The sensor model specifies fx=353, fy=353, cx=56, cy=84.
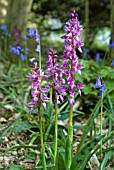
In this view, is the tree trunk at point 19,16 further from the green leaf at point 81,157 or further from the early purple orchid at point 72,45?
the early purple orchid at point 72,45

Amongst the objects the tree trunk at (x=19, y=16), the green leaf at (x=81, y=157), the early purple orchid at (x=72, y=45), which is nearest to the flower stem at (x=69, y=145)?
the green leaf at (x=81, y=157)

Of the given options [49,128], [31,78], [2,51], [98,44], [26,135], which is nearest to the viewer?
[31,78]

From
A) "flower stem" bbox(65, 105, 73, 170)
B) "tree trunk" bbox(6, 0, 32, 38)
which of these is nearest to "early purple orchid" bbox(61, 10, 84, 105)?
"flower stem" bbox(65, 105, 73, 170)

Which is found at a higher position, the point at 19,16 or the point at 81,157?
the point at 19,16

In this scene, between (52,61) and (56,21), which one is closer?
(52,61)

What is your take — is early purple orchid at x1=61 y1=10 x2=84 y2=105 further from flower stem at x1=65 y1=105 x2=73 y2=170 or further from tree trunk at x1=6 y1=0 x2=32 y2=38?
tree trunk at x1=6 y1=0 x2=32 y2=38

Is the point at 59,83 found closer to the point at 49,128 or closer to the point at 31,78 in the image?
the point at 31,78

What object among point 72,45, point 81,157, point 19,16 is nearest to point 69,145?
point 81,157

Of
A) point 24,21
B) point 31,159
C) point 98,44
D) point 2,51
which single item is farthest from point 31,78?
point 98,44

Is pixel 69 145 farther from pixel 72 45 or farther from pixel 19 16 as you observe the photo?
pixel 19 16

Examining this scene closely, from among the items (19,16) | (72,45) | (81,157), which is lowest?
(81,157)

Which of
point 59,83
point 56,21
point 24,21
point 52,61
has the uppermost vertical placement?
point 56,21
